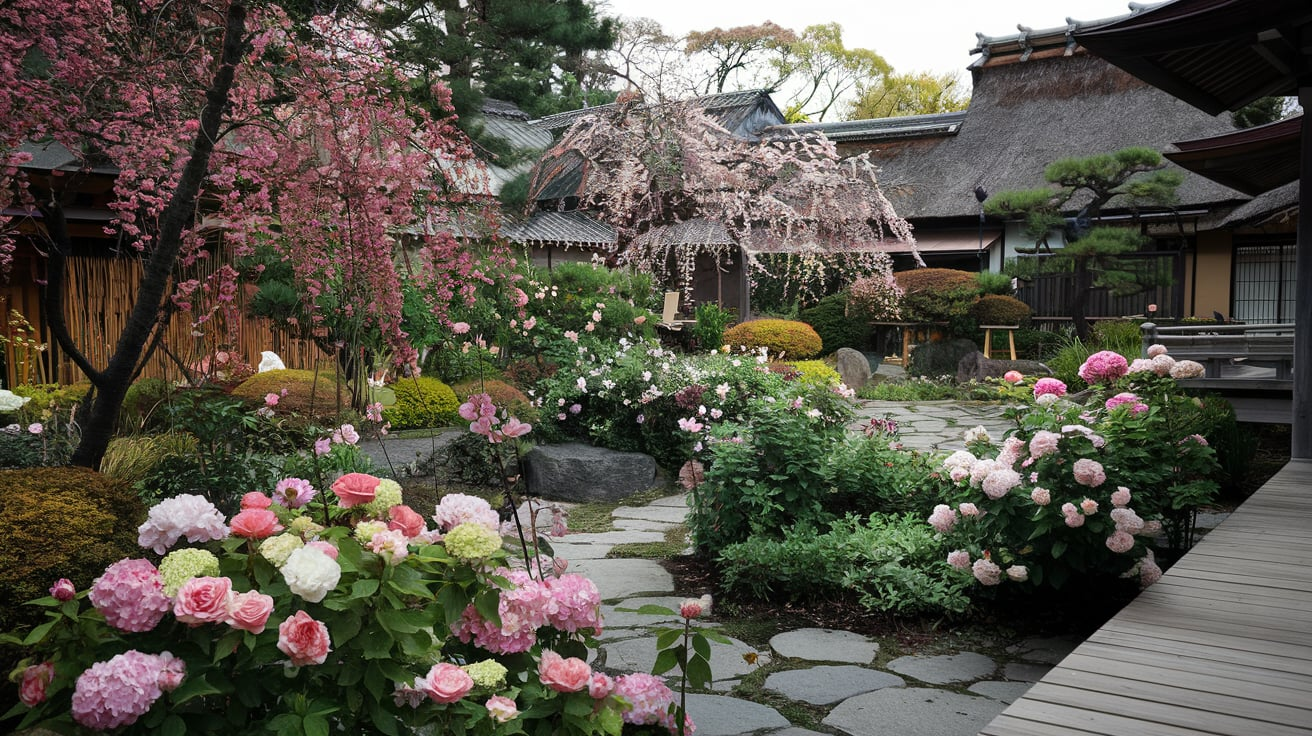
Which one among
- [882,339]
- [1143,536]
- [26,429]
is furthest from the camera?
[882,339]

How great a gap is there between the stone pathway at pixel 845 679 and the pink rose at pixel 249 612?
4.24 feet

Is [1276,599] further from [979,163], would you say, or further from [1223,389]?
[979,163]

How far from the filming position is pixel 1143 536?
374 centimetres

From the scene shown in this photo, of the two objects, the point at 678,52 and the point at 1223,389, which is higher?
the point at 678,52

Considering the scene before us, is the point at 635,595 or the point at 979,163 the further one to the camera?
the point at 979,163

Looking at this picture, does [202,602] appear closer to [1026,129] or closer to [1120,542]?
[1120,542]

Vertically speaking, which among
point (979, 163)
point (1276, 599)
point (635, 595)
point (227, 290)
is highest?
point (979, 163)

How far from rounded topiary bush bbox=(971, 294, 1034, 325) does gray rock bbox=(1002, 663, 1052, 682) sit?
13.0 metres

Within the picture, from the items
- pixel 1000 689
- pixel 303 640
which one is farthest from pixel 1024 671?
pixel 303 640

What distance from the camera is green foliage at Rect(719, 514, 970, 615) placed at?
13.0 feet

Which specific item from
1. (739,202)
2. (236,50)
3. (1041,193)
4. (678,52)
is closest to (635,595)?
(236,50)

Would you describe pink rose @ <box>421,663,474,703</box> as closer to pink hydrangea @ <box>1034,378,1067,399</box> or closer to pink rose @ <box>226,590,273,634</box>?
pink rose @ <box>226,590,273,634</box>

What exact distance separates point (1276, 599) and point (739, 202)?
32.7ft

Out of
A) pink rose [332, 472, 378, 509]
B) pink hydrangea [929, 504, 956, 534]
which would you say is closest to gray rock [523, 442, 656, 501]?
pink hydrangea [929, 504, 956, 534]
